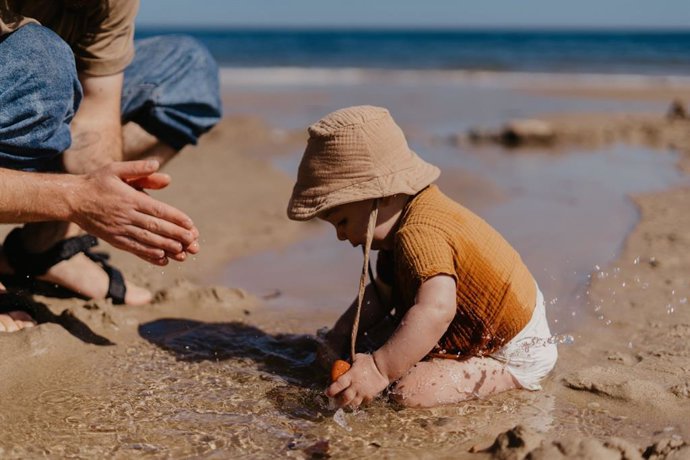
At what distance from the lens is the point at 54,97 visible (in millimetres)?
2633

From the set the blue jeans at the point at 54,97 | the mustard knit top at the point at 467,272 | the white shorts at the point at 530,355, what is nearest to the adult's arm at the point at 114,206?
the blue jeans at the point at 54,97

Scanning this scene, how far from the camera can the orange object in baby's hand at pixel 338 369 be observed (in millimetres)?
2383

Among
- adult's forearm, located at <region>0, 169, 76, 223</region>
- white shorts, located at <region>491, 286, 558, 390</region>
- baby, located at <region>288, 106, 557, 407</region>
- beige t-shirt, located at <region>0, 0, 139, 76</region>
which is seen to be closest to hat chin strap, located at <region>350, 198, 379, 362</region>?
baby, located at <region>288, 106, 557, 407</region>

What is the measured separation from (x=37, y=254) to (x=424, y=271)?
5.09 ft

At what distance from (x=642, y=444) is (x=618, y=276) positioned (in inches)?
63.2

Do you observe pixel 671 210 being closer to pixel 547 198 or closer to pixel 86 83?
pixel 547 198

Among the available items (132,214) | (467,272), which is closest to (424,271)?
(467,272)

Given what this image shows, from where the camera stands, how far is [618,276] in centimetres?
360

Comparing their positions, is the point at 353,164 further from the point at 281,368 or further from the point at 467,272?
the point at 281,368

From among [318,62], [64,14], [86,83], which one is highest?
[64,14]

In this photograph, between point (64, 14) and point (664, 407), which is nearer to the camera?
point (664, 407)

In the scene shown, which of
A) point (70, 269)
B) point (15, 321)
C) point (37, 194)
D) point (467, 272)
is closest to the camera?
point (37, 194)

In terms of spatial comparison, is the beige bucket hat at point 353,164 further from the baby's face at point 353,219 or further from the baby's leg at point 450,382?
the baby's leg at point 450,382

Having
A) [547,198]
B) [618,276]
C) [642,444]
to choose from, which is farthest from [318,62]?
[642,444]
